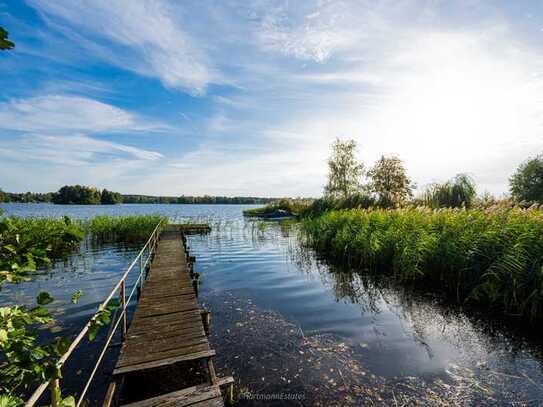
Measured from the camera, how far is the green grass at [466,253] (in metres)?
7.37

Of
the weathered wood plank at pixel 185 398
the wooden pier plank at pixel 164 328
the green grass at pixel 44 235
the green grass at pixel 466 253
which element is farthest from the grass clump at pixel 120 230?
the green grass at pixel 44 235

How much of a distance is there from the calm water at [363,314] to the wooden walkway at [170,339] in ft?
3.63

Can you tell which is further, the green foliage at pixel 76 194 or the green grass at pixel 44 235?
the green foliage at pixel 76 194

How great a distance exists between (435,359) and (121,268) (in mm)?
13576

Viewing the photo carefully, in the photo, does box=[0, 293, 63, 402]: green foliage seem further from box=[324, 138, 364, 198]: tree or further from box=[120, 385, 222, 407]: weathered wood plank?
box=[324, 138, 364, 198]: tree

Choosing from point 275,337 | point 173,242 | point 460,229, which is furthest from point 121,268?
point 460,229

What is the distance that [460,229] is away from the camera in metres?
10.1

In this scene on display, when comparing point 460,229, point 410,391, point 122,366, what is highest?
point 460,229

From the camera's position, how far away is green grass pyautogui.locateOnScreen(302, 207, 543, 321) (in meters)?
7.37

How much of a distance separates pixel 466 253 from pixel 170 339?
883cm

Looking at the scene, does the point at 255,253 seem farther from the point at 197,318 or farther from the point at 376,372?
the point at 376,372

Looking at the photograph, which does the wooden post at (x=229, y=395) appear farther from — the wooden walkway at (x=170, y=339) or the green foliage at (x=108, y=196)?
the green foliage at (x=108, y=196)

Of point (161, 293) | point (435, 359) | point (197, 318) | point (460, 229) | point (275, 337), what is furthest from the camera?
point (460, 229)

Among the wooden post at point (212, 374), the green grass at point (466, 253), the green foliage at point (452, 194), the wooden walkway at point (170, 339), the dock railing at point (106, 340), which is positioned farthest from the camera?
the green foliage at point (452, 194)
